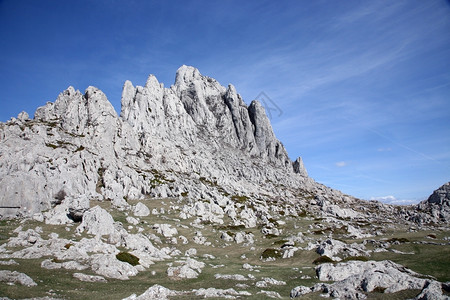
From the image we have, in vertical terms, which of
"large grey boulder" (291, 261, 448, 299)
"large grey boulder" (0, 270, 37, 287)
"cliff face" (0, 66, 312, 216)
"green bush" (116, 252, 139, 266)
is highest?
"cliff face" (0, 66, 312, 216)

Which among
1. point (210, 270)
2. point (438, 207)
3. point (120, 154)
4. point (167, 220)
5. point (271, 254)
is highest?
point (120, 154)

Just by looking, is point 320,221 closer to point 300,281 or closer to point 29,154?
point 300,281

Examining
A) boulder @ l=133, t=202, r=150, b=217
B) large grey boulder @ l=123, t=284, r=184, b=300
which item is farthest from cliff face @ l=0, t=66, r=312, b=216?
large grey boulder @ l=123, t=284, r=184, b=300

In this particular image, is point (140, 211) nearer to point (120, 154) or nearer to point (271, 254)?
point (271, 254)

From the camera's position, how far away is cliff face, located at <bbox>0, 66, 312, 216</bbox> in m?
79.8

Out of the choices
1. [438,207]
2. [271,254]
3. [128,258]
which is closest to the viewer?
[128,258]

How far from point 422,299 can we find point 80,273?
34623mm

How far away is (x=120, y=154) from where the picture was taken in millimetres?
129750

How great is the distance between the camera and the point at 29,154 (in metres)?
84.1

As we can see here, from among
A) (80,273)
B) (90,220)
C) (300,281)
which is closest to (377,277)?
(300,281)

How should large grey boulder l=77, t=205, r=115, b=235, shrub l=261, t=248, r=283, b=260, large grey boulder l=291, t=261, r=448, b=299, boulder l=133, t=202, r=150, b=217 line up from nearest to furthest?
large grey boulder l=291, t=261, r=448, b=299 → shrub l=261, t=248, r=283, b=260 → large grey boulder l=77, t=205, r=115, b=235 → boulder l=133, t=202, r=150, b=217

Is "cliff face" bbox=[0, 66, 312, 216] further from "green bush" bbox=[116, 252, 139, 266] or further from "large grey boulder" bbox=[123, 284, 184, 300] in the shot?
"large grey boulder" bbox=[123, 284, 184, 300]

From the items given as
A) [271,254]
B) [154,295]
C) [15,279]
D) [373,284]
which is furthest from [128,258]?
[373,284]

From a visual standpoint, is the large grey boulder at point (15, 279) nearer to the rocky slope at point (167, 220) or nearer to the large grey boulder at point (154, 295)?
the rocky slope at point (167, 220)
